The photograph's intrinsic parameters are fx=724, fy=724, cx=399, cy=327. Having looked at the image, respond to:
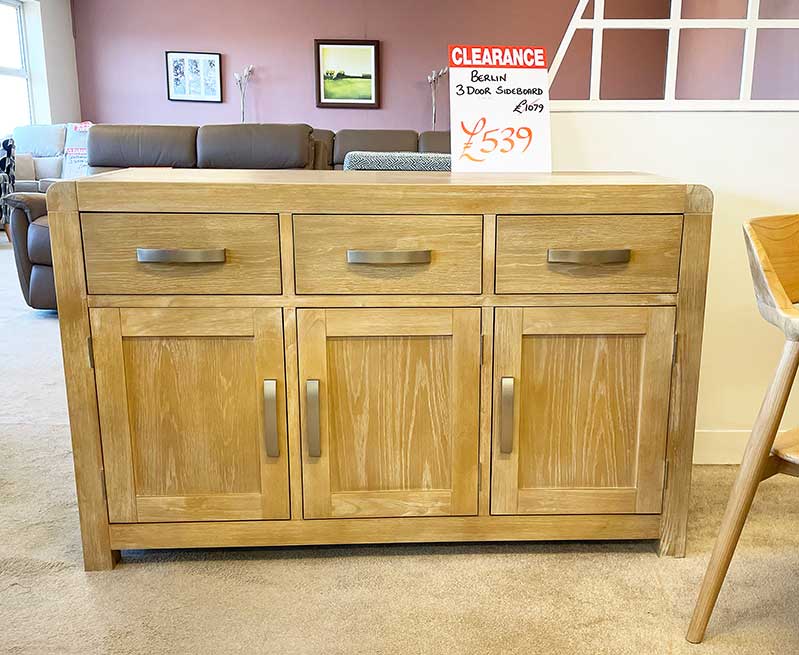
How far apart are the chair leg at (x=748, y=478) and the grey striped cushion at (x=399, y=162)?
104cm

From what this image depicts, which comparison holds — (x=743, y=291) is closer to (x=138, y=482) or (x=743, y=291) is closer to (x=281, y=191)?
(x=281, y=191)

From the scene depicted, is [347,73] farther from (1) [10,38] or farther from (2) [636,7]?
(1) [10,38]

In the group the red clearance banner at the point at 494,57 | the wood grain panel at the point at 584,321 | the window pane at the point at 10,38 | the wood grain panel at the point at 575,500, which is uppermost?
the window pane at the point at 10,38

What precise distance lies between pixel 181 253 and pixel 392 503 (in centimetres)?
67

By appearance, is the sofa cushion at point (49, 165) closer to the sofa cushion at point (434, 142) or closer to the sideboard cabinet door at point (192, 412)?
the sofa cushion at point (434, 142)

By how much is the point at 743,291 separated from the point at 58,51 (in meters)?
7.23

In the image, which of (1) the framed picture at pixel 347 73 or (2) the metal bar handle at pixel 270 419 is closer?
(2) the metal bar handle at pixel 270 419

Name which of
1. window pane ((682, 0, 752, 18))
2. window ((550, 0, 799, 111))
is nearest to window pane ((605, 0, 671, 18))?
window ((550, 0, 799, 111))

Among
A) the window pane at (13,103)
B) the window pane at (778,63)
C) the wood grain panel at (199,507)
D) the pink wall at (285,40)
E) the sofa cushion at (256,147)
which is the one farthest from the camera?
the window pane at (13,103)

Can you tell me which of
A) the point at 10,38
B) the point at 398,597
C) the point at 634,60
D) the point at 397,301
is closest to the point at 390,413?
the point at 397,301

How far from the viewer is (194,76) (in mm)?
7027

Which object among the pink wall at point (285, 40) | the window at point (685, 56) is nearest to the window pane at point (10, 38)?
the pink wall at point (285, 40)

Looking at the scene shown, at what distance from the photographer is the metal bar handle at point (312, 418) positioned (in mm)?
1473

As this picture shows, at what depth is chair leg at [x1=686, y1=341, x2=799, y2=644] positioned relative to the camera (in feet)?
3.72
